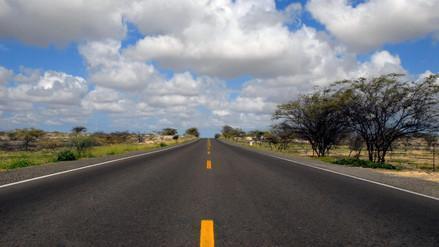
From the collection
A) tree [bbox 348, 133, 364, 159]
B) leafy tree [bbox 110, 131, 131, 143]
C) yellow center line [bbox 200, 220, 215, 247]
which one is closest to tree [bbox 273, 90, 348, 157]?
tree [bbox 348, 133, 364, 159]

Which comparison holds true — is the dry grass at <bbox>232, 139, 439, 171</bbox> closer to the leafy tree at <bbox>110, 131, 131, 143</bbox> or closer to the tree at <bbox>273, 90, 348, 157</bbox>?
the tree at <bbox>273, 90, 348, 157</bbox>

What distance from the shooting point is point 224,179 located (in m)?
10.7

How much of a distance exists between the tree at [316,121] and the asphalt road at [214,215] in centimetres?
2141

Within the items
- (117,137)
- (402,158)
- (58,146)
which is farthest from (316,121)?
(117,137)

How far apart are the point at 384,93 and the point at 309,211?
19.1m

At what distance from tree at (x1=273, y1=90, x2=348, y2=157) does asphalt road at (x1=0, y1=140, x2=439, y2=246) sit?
21.4 meters

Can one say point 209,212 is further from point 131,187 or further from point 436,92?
point 436,92

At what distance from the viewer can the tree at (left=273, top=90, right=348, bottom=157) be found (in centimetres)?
3019

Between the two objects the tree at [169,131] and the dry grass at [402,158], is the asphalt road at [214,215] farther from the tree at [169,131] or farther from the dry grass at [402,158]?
the tree at [169,131]

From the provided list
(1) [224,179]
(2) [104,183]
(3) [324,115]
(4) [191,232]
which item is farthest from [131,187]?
(3) [324,115]

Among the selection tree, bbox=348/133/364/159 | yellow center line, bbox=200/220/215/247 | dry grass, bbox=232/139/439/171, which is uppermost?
tree, bbox=348/133/364/159

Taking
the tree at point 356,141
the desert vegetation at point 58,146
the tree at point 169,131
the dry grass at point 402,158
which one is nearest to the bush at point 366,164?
the dry grass at point 402,158

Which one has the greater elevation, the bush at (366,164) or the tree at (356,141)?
the tree at (356,141)

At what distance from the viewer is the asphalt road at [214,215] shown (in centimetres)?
459
